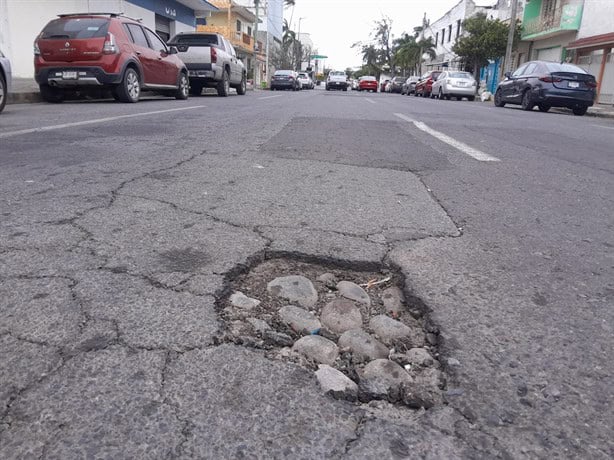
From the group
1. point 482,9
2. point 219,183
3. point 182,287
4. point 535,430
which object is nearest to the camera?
point 535,430

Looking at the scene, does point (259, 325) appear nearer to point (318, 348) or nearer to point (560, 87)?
point (318, 348)

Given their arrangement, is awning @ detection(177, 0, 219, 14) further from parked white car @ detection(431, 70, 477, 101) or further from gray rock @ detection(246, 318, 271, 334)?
gray rock @ detection(246, 318, 271, 334)

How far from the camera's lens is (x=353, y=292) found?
6.90 feet

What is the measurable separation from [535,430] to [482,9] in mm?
50203

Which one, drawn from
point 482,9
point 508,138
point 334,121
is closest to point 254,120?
point 334,121

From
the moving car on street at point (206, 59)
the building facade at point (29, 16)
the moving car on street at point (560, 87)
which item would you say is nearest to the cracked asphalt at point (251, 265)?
the moving car on street at point (206, 59)

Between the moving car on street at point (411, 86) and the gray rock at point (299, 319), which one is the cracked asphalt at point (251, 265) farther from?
the moving car on street at point (411, 86)

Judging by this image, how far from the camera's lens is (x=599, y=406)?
1.40m

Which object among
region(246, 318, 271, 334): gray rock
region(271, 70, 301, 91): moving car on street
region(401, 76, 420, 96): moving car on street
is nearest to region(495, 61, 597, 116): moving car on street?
region(246, 318, 271, 334): gray rock

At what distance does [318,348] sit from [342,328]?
0.19 metres

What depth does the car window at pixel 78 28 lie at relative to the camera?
33.0ft

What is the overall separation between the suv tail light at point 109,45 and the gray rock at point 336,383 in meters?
10.1

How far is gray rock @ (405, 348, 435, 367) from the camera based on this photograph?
1.60m

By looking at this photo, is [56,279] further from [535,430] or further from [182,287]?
[535,430]
